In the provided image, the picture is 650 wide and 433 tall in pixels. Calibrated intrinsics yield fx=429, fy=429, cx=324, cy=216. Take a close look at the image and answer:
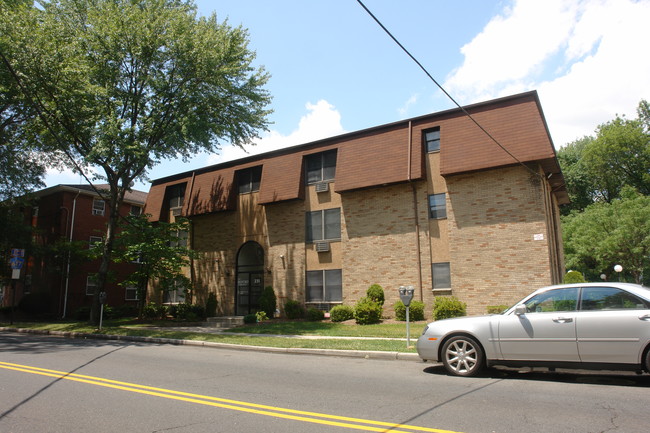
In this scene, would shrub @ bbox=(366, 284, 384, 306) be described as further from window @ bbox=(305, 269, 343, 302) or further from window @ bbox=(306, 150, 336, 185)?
window @ bbox=(306, 150, 336, 185)

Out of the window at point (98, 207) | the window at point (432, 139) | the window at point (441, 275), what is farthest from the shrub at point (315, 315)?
the window at point (98, 207)

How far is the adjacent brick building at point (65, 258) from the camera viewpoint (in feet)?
90.0

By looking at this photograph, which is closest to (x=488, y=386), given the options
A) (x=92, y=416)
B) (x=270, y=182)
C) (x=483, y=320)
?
(x=483, y=320)

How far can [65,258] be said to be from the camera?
26516 millimetres

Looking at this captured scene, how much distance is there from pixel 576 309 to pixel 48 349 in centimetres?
1330

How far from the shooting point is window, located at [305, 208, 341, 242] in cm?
2008

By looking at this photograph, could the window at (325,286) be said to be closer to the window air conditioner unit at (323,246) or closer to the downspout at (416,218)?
the window air conditioner unit at (323,246)

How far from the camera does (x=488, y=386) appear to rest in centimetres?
659

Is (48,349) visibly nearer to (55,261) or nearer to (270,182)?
(270,182)

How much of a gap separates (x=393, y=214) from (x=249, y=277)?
8797mm

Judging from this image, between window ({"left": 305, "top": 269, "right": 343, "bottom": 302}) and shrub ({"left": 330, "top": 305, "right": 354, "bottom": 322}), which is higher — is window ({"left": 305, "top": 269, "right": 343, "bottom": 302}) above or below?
above

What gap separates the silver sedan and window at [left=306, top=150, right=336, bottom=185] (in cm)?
1376

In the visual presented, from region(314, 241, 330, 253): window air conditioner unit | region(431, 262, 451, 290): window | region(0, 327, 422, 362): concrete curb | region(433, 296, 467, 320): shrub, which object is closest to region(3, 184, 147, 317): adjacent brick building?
region(0, 327, 422, 362): concrete curb

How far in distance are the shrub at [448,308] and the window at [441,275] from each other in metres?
1.02
